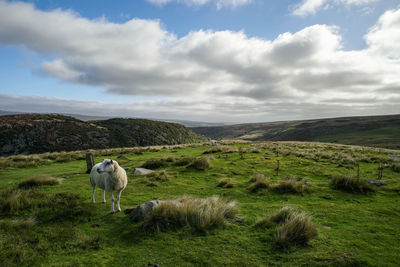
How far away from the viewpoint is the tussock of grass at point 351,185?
10.3 metres

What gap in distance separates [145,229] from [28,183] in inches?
404

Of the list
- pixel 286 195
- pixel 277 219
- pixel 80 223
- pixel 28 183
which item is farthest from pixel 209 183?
pixel 28 183

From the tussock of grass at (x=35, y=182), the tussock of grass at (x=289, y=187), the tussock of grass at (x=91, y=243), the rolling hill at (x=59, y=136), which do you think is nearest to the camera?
the tussock of grass at (x=91, y=243)

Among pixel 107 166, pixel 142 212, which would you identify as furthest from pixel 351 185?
pixel 107 166

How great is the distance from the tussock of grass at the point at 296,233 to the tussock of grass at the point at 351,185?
21.8ft

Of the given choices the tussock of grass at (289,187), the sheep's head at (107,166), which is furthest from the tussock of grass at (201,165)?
the sheep's head at (107,166)

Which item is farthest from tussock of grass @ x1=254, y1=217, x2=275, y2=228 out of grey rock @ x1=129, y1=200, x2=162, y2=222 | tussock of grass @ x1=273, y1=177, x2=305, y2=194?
tussock of grass @ x1=273, y1=177, x2=305, y2=194

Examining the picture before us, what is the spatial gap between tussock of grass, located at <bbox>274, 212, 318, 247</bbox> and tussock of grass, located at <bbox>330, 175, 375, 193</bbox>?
6.65 m

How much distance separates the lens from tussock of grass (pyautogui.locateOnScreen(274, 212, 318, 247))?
541cm

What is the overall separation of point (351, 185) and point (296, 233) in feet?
24.1

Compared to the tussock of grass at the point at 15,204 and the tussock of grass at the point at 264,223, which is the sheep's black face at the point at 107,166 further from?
→ the tussock of grass at the point at 264,223

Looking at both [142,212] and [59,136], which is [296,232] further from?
[59,136]

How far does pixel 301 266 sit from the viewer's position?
448 cm

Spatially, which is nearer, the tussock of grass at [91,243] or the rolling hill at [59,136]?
the tussock of grass at [91,243]
